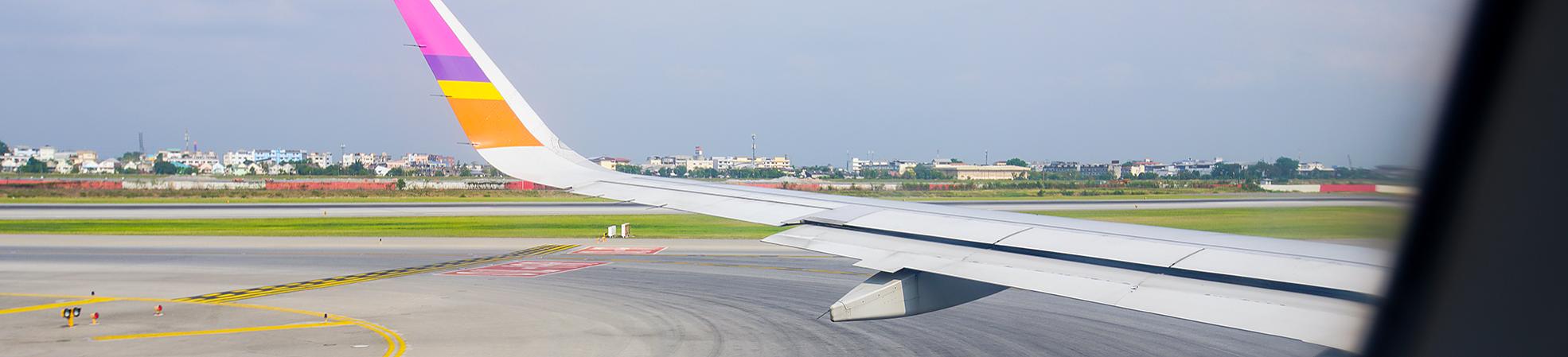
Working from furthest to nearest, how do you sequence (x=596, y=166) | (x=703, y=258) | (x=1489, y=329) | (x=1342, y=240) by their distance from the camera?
1. (x=703, y=258)
2. (x=596, y=166)
3. (x=1342, y=240)
4. (x=1489, y=329)

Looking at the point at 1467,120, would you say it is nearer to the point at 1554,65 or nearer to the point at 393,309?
the point at 1554,65

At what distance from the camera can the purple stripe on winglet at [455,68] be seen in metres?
10.0

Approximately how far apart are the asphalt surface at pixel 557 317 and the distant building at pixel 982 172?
4454cm

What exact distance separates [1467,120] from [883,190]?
159ft

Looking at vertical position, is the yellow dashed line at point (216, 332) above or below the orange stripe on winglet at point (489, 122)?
below

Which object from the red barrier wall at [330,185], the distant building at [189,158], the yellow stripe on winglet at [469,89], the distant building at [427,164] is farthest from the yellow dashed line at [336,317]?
the distant building at [189,158]

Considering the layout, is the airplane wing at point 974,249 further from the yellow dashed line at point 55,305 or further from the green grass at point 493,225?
the green grass at point 493,225

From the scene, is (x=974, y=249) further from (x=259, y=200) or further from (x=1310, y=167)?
(x=259, y=200)

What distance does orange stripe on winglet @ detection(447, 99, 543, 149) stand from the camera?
34.2 feet

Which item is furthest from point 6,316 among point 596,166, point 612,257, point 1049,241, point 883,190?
point 883,190

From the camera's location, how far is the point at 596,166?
490 inches

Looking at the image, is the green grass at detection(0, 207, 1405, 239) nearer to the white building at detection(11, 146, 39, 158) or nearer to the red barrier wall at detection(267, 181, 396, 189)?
the red barrier wall at detection(267, 181, 396, 189)

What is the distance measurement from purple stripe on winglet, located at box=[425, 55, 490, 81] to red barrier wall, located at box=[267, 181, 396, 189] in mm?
72085

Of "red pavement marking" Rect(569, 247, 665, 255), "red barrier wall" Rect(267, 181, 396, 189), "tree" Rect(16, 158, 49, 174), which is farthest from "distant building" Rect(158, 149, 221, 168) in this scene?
"red pavement marking" Rect(569, 247, 665, 255)
